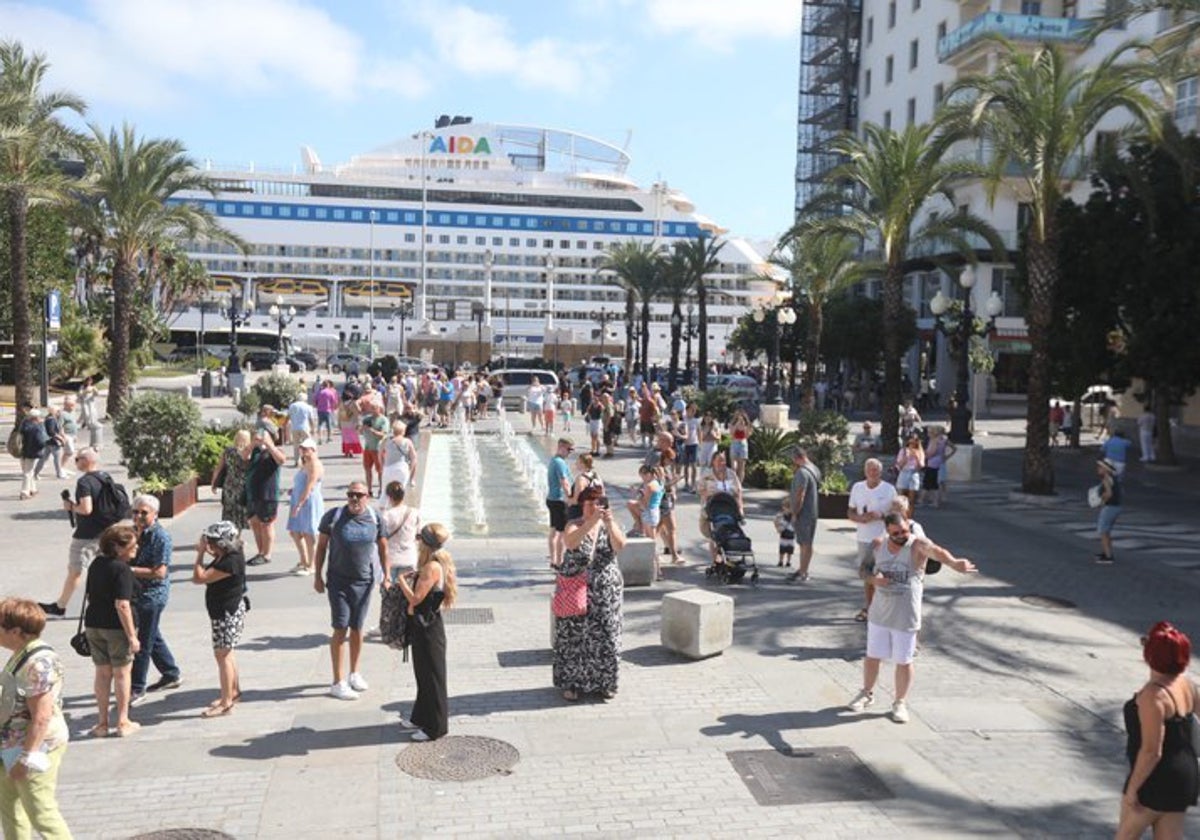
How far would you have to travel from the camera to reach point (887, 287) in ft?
86.8

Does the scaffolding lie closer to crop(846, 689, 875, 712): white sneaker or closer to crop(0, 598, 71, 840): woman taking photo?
crop(846, 689, 875, 712): white sneaker

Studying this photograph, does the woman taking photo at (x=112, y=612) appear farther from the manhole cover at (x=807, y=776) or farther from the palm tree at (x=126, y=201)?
the palm tree at (x=126, y=201)

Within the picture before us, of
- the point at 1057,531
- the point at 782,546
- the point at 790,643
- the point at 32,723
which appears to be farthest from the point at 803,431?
the point at 32,723

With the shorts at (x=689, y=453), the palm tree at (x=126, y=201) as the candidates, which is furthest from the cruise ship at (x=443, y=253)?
the shorts at (x=689, y=453)

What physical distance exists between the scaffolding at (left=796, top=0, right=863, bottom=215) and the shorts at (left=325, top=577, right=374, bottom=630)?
55.2m

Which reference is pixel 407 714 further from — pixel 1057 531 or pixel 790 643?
pixel 1057 531

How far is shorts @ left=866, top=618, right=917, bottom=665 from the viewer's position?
743 centimetres

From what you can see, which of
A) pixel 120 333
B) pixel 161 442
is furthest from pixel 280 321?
pixel 161 442

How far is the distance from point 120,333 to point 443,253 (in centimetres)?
6737

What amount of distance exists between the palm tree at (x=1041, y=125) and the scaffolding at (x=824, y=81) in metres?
40.3

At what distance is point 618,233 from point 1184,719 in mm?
93833

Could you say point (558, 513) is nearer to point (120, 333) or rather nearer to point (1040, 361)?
point (1040, 361)

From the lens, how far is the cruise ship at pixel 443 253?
92750 millimetres

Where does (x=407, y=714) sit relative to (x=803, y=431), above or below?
below
